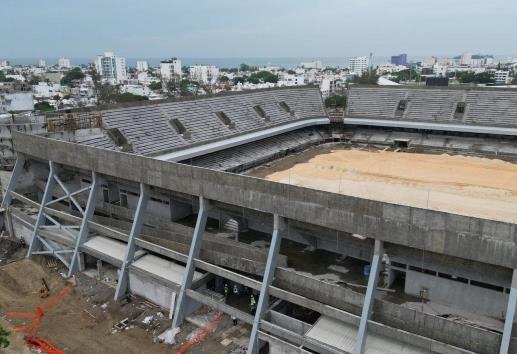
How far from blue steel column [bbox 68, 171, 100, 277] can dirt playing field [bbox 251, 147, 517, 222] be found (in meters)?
12.5

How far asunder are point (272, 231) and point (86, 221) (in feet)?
32.0

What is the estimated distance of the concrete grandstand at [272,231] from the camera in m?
13.9

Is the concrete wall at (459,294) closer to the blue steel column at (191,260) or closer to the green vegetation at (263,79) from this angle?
the blue steel column at (191,260)

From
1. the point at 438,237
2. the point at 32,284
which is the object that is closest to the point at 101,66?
the point at 32,284

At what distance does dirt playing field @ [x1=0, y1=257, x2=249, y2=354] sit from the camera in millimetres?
17188

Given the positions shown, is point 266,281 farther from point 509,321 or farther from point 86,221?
point 86,221

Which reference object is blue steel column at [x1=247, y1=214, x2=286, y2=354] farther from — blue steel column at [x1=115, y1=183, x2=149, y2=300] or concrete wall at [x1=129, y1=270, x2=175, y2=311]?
blue steel column at [x1=115, y1=183, x2=149, y2=300]

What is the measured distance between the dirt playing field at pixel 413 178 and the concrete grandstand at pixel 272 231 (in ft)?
1.00

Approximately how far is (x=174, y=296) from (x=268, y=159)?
19.2 meters

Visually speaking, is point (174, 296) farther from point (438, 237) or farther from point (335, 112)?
point (335, 112)

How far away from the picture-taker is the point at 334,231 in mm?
16234

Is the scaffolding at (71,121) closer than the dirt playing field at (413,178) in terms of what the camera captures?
No

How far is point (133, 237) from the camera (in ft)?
66.5

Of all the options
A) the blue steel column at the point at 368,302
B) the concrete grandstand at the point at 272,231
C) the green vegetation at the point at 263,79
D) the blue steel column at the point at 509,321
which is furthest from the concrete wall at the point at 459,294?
the green vegetation at the point at 263,79
